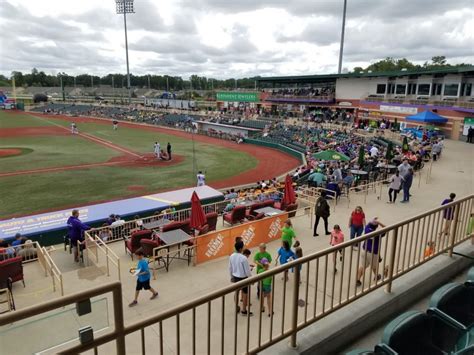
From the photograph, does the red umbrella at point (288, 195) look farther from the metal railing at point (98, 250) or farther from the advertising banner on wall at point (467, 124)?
the advertising banner on wall at point (467, 124)

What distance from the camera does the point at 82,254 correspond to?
447 inches

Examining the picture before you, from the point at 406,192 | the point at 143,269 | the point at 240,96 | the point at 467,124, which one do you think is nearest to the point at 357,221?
the point at 143,269

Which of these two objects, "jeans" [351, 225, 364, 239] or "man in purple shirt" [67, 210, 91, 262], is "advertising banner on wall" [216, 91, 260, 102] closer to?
"man in purple shirt" [67, 210, 91, 262]

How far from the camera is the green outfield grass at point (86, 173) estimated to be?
22.0 meters

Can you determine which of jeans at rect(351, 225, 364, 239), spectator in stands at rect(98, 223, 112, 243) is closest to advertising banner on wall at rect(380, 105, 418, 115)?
jeans at rect(351, 225, 364, 239)

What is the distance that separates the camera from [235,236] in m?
11.4

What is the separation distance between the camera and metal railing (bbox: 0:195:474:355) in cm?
277

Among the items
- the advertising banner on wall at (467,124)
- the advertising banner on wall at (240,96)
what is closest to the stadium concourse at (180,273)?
the advertising banner on wall at (467,124)

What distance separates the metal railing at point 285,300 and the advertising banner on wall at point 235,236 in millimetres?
2489

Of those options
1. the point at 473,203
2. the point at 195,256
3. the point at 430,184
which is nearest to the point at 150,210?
the point at 195,256

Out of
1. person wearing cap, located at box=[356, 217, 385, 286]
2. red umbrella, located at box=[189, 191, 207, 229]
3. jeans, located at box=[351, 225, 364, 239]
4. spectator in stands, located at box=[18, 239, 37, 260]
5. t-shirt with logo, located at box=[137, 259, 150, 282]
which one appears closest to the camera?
person wearing cap, located at box=[356, 217, 385, 286]

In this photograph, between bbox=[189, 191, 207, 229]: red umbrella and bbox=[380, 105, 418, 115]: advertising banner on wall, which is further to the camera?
bbox=[380, 105, 418, 115]: advertising banner on wall

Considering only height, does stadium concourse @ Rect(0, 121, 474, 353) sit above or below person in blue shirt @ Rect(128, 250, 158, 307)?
below

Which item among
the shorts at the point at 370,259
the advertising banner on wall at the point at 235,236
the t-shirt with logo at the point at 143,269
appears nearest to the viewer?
the shorts at the point at 370,259
